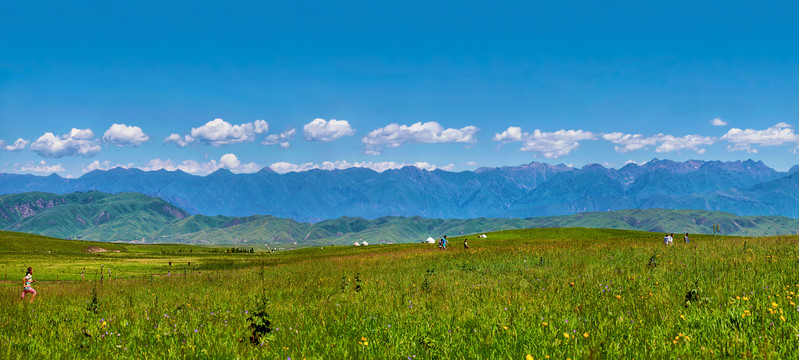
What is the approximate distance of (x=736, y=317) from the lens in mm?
7723

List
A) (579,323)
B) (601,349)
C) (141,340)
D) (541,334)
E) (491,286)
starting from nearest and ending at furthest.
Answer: (601,349) < (541,334) < (579,323) < (141,340) < (491,286)

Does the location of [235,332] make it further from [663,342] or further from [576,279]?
[576,279]

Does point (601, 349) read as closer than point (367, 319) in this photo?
Yes

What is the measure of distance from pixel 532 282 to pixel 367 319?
6.68 meters

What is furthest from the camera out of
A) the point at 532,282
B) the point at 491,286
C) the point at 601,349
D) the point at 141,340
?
the point at 532,282

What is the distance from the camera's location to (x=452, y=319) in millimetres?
9531

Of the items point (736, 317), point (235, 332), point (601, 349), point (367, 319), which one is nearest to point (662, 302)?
point (736, 317)

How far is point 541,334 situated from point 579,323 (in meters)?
1.17

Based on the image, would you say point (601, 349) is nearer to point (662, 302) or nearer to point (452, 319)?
point (452, 319)

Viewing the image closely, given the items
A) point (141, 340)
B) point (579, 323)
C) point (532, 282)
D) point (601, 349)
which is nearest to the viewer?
point (601, 349)

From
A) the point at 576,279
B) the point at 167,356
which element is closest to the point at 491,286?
the point at 576,279

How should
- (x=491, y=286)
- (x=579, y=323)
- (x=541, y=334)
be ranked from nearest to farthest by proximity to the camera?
1. (x=541, y=334)
2. (x=579, y=323)
3. (x=491, y=286)

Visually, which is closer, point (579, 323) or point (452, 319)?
point (579, 323)

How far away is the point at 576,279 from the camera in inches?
543
